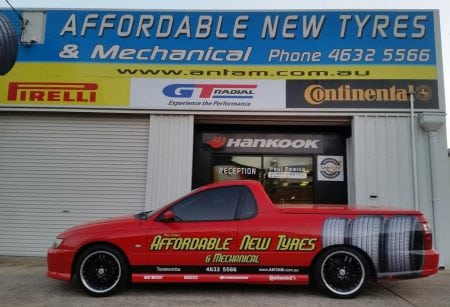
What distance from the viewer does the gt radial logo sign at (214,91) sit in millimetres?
10492

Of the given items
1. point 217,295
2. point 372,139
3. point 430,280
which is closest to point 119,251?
point 217,295

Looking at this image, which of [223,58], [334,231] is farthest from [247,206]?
[223,58]

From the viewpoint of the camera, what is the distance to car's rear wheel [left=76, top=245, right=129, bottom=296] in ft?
21.9

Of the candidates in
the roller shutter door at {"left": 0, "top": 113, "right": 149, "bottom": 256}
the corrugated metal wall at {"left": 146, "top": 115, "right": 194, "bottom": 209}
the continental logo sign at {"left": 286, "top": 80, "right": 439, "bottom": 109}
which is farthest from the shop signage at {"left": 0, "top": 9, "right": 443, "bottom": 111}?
the roller shutter door at {"left": 0, "top": 113, "right": 149, "bottom": 256}

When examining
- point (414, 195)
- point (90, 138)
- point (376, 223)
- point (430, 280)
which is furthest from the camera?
point (90, 138)

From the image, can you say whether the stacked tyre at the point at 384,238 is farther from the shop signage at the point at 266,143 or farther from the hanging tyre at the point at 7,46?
the hanging tyre at the point at 7,46

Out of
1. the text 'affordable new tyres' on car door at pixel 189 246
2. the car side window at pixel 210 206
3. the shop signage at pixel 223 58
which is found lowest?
the text 'affordable new tyres' on car door at pixel 189 246

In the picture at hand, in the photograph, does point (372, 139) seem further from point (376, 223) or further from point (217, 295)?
point (217, 295)

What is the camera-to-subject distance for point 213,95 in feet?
34.5

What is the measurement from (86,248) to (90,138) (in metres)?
4.42

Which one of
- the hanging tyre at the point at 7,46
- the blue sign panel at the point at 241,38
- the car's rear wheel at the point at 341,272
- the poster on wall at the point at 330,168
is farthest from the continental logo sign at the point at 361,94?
the hanging tyre at the point at 7,46

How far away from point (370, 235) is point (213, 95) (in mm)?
5185

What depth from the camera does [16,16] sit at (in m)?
11.2

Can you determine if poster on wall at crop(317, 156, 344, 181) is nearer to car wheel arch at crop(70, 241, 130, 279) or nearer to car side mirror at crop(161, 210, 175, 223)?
car side mirror at crop(161, 210, 175, 223)
